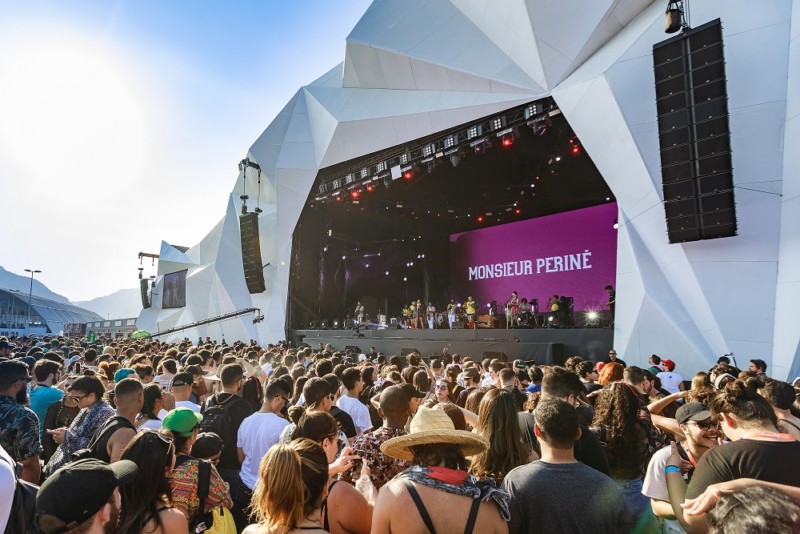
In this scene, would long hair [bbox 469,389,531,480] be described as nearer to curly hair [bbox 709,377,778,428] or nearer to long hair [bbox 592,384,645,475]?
long hair [bbox 592,384,645,475]

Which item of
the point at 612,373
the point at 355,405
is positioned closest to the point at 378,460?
the point at 355,405

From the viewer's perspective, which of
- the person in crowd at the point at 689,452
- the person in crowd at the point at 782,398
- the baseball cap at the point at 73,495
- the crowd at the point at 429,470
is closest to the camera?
the baseball cap at the point at 73,495

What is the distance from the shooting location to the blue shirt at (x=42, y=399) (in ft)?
15.2

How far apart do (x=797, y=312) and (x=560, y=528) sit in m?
8.32

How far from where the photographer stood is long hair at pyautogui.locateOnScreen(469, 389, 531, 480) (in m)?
2.59

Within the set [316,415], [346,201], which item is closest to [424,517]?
[316,415]

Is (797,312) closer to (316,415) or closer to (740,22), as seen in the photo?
(740,22)

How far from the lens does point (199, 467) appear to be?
91.3 inches

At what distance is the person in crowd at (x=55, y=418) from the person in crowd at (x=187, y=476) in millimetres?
3069

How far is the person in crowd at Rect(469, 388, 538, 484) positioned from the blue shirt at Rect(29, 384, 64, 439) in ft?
14.8

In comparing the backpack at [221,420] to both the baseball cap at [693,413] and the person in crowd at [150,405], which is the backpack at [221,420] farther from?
the baseball cap at [693,413]

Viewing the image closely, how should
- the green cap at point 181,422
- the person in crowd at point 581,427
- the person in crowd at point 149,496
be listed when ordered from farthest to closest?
the person in crowd at point 581,427
the green cap at point 181,422
the person in crowd at point 149,496

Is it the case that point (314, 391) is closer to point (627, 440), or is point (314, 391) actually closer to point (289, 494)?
point (289, 494)

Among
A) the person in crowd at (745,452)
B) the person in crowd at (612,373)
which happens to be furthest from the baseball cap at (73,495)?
the person in crowd at (612,373)
